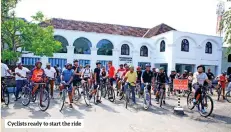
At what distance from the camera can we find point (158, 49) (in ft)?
100

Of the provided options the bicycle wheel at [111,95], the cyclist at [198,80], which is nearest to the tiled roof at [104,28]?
the bicycle wheel at [111,95]

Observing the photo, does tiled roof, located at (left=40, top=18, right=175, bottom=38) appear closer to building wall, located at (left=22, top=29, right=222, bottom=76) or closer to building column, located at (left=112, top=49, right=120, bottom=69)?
building wall, located at (left=22, top=29, right=222, bottom=76)

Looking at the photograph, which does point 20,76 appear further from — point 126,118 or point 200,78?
point 200,78

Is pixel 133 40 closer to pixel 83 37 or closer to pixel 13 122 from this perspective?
Result: pixel 83 37

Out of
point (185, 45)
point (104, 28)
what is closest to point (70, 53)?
point (104, 28)

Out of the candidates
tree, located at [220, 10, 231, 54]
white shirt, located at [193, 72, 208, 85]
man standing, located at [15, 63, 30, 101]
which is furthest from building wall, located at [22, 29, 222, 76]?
white shirt, located at [193, 72, 208, 85]

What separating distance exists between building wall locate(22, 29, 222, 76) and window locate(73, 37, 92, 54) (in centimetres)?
47

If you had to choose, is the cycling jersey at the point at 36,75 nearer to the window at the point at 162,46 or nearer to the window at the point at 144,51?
the window at the point at 144,51

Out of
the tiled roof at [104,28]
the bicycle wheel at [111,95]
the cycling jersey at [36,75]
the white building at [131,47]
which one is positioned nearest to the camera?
the cycling jersey at [36,75]

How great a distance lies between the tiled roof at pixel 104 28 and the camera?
27.6 m

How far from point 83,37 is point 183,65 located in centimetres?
1336

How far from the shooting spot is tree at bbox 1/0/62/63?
50.3ft

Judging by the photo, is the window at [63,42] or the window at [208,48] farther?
the window at [208,48]

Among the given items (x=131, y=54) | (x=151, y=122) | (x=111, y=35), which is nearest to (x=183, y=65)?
(x=131, y=54)
